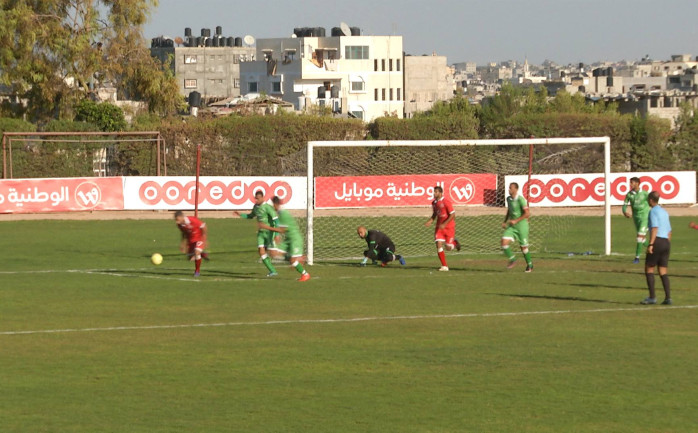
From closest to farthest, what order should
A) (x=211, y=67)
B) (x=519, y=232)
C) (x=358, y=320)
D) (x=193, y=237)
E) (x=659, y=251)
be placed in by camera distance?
(x=659, y=251) < (x=358, y=320) < (x=193, y=237) < (x=519, y=232) < (x=211, y=67)

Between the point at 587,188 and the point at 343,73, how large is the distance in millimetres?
113138

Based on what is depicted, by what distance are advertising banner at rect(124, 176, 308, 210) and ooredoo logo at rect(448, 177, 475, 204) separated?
577 cm

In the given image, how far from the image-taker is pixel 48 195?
4572 cm

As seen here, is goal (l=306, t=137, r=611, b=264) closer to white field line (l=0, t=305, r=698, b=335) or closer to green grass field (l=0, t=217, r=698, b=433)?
green grass field (l=0, t=217, r=698, b=433)

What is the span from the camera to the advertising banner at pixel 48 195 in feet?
150

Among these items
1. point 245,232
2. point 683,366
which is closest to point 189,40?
point 245,232

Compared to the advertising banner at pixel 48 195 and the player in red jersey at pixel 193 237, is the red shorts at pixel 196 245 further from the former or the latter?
the advertising banner at pixel 48 195

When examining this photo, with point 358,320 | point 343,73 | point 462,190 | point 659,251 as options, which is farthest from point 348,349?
point 343,73

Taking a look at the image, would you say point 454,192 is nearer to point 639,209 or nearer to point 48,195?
point 48,195

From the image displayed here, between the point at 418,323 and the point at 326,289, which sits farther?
the point at 326,289

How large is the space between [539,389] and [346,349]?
3.77 metres

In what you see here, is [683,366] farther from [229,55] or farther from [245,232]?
[229,55]

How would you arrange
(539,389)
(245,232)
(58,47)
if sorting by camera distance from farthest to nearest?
(58,47) → (245,232) → (539,389)

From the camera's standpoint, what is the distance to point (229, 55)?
176 metres
